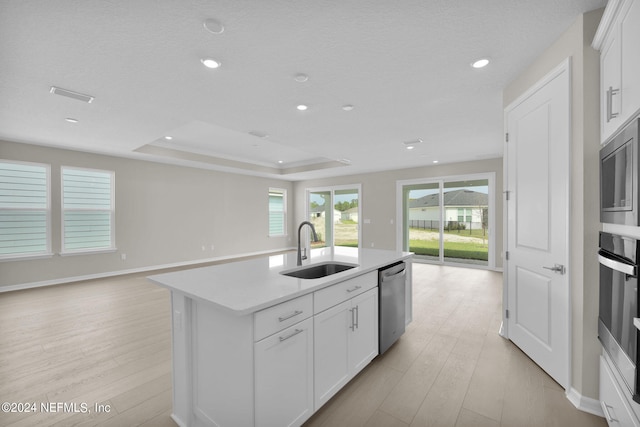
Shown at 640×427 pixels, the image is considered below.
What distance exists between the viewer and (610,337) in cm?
140

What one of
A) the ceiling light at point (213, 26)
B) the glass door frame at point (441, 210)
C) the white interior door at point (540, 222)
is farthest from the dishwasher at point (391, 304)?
the glass door frame at point (441, 210)

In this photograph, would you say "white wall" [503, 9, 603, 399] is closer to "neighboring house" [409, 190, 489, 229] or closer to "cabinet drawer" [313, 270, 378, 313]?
"cabinet drawer" [313, 270, 378, 313]

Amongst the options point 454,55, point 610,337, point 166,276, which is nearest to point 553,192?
point 610,337

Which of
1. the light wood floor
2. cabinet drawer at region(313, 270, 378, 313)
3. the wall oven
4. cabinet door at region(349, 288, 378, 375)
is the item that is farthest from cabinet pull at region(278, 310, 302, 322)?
the wall oven

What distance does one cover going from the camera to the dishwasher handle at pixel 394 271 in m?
2.27

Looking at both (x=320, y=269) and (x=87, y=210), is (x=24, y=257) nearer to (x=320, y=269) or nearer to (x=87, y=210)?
(x=87, y=210)

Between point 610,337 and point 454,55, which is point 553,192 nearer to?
point 610,337

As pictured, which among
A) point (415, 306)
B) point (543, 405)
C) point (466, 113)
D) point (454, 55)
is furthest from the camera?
point (415, 306)

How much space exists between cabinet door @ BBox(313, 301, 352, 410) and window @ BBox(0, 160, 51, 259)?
5.76 m

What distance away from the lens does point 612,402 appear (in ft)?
4.57

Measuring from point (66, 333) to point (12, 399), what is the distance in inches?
46.4

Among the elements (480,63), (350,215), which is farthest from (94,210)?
(480,63)

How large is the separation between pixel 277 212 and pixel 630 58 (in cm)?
837

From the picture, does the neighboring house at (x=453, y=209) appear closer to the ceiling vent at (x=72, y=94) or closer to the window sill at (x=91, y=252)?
the ceiling vent at (x=72, y=94)
